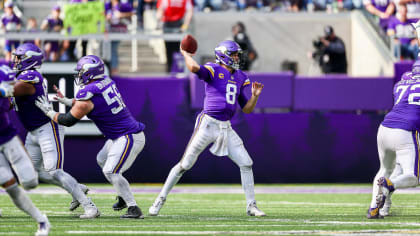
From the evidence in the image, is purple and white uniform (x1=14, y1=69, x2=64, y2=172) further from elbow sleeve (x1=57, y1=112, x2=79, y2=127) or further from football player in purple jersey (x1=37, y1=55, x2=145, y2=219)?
elbow sleeve (x1=57, y1=112, x2=79, y2=127)

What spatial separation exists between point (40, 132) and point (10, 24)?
7326mm

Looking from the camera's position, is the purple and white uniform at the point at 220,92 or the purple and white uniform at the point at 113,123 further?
the purple and white uniform at the point at 220,92

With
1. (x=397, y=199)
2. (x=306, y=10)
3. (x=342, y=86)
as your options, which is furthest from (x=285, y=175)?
(x=306, y=10)

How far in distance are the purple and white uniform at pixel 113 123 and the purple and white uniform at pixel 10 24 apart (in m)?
7.27

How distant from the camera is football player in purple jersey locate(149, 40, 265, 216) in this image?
976 cm

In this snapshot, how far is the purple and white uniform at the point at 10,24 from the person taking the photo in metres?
16.3

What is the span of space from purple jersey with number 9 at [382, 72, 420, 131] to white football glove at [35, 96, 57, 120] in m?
3.67

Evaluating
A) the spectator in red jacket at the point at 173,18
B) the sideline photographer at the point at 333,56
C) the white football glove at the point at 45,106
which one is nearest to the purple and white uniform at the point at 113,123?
the white football glove at the point at 45,106

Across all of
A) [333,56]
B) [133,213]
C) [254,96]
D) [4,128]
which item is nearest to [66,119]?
[4,128]

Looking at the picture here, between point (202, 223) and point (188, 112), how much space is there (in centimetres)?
694

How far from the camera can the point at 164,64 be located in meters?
18.8

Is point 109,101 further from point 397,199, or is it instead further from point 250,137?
point 250,137

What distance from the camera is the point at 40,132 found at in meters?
9.73

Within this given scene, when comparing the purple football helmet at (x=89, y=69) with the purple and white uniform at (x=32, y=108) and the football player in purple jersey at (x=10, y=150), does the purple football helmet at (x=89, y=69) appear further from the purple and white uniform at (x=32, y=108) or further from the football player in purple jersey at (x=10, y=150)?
the football player in purple jersey at (x=10, y=150)
